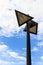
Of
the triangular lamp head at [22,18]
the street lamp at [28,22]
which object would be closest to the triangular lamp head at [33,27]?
the street lamp at [28,22]

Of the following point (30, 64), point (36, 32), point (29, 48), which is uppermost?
point (36, 32)

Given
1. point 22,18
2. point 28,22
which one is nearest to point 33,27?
point 28,22

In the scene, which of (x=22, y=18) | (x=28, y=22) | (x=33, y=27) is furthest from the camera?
(x=33, y=27)

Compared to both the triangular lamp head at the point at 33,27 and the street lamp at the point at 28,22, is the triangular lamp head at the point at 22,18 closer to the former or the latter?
the street lamp at the point at 28,22

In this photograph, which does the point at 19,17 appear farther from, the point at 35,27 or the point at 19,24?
the point at 35,27

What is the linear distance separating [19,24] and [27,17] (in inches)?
14.0

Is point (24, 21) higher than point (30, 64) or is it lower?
higher

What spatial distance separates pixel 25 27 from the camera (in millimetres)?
8188

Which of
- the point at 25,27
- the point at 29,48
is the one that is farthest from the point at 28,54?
the point at 25,27

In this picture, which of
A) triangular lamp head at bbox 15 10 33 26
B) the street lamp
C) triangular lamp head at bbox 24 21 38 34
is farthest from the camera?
triangular lamp head at bbox 24 21 38 34

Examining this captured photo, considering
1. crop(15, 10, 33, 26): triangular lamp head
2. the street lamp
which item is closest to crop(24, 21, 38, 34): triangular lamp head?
the street lamp

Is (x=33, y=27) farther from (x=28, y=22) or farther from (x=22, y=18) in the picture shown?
(x=22, y=18)

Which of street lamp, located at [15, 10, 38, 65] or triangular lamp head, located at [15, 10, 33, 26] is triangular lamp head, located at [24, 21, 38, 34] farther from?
triangular lamp head, located at [15, 10, 33, 26]

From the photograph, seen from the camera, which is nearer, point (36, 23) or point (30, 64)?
point (30, 64)
